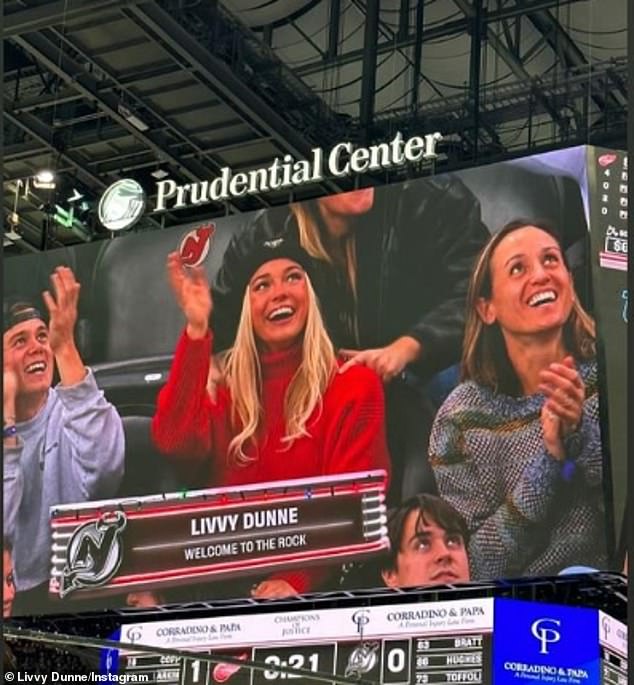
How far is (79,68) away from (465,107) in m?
3.05

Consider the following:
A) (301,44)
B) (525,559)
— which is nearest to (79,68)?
(301,44)

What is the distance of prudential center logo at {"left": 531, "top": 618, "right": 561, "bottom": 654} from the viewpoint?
9.68 m

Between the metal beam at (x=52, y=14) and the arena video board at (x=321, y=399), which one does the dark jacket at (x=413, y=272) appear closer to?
the arena video board at (x=321, y=399)

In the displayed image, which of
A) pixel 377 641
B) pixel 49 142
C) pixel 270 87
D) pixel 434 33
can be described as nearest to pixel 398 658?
pixel 377 641

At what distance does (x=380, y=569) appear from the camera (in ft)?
33.0

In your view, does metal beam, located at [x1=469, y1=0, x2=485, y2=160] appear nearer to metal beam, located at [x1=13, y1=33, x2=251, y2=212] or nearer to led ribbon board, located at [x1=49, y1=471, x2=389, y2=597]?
metal beam, located at [x1=13, y1=33, x2=251, y2=212]

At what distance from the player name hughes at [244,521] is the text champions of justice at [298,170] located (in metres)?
2.23

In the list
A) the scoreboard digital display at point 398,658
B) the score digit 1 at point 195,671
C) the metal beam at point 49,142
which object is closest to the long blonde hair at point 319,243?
the metal beam at point 49,142

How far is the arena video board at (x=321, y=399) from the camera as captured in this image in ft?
31.5

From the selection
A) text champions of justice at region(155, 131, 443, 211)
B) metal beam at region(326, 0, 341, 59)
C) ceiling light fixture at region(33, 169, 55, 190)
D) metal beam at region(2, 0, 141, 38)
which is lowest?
text champions of justice at region(155, 131, 443, 211)

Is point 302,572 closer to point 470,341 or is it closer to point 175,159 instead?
point 470,341

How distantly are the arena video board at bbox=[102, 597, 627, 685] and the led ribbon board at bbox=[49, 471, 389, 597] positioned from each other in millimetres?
424

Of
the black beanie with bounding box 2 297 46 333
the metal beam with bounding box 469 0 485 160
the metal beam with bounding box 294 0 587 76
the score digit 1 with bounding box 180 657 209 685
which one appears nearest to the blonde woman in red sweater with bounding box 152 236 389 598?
the black beanie with bounding box 2 297 46 333

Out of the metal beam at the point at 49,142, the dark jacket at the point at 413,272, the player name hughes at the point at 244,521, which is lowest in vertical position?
the player name hughes at the point at 244,521
